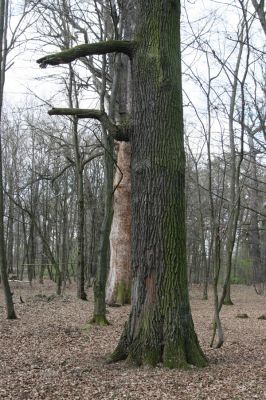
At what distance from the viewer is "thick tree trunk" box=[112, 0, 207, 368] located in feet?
17.4

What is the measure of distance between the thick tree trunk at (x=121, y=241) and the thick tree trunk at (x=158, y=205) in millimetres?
7631

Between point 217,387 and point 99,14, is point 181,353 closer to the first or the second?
point 217,387

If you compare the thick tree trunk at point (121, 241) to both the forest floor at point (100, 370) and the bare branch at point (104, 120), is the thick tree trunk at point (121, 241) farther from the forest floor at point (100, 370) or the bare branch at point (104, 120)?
the bare branch at point (104, 120)

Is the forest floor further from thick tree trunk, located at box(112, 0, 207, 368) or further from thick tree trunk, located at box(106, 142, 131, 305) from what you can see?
thick tree trunk, located at box(106, 142, 131, 305)

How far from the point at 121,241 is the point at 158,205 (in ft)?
26.5

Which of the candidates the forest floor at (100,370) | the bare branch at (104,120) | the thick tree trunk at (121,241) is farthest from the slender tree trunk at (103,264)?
the thick tree trunk at (121,241)

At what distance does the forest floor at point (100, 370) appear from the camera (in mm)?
4535

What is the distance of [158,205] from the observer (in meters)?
5.45

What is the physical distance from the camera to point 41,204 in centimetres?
3106

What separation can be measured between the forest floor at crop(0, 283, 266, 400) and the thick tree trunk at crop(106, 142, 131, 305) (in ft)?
13.2

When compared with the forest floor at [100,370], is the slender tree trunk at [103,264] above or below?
above

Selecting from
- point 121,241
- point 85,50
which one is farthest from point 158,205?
point 121,241

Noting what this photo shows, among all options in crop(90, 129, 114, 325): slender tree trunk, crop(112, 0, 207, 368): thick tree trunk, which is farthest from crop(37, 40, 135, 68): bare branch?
crop(90, 129, 114, 325): slender tree trunk

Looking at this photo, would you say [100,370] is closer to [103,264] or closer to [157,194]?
[157,194]
